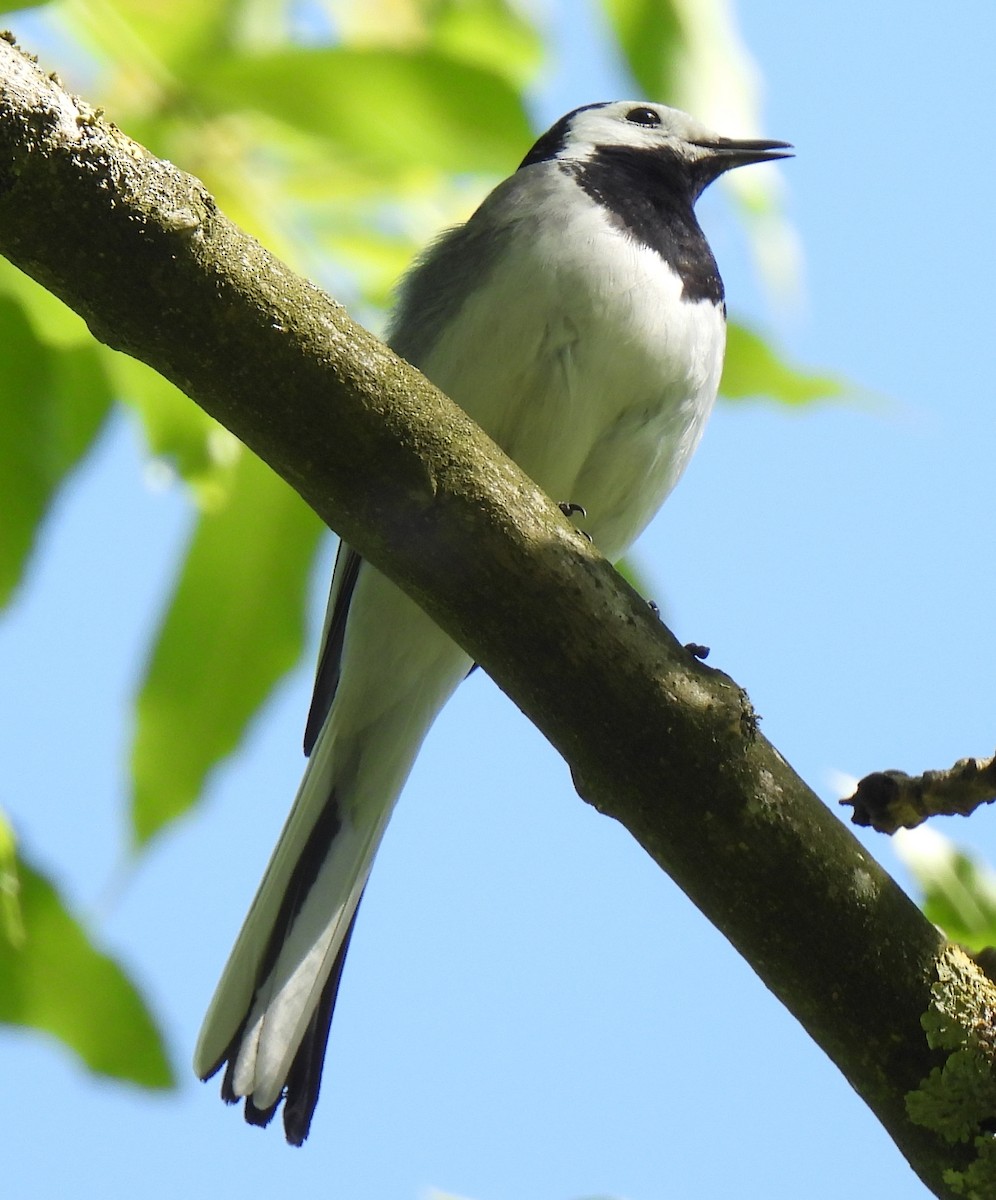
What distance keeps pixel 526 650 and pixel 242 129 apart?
0.98 metres

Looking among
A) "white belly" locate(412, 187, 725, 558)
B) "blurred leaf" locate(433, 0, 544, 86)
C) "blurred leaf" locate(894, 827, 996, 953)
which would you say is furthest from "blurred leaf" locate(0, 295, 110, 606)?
"blurred leaf" locate(894, 827, 996, 953)

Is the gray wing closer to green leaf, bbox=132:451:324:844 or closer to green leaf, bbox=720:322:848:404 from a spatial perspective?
green leaf, bbox=132:451:324:844

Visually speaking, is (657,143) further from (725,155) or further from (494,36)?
(494,36)

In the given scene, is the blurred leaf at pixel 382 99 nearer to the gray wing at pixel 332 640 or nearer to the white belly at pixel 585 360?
the white belly at pixel 585 360

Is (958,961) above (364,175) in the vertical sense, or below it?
below

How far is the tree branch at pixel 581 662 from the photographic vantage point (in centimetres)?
156

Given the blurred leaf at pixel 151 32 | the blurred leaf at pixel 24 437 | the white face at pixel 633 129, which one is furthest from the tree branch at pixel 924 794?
the white face at pixel 633 129

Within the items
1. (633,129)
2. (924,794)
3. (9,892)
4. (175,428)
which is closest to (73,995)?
(9,892)

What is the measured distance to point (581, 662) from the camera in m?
1.62

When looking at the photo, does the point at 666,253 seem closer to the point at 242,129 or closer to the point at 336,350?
the point at 242,129

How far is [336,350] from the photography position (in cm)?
157

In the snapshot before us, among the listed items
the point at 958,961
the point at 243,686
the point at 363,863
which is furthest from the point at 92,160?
the point at 363,863

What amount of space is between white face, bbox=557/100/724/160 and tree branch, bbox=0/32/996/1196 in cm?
230

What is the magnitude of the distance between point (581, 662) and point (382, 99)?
917mm
